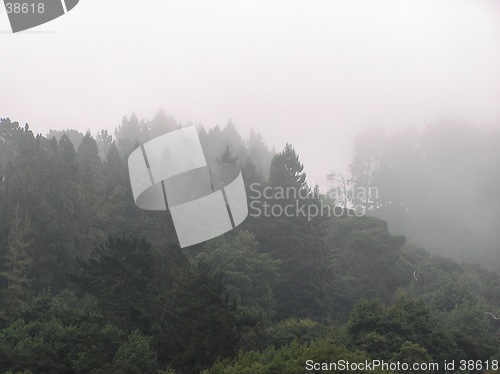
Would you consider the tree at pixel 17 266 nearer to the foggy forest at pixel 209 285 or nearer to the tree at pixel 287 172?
the foggy forest at pixel 209 285

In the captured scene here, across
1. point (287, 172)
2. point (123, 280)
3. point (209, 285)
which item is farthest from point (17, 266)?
point (287, 172)

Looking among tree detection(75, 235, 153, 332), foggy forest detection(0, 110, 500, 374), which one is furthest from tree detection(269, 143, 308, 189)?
tree detection(75, 235, 153, 332)

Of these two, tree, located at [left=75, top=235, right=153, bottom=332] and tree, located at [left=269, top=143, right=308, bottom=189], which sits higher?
tree, located at [left=269, top=143, right=308, bottom=189]

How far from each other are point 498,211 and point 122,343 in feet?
232

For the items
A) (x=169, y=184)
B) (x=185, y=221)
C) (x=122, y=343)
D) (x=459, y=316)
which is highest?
(x=169, y=184)

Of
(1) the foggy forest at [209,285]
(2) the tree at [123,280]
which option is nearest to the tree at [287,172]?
(1) the foggy forest at [209,285]

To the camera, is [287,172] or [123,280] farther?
[287,172]

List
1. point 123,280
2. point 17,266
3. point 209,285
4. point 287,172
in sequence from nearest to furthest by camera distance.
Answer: point 209,285
point 123,280
point 17,266
point 287,172

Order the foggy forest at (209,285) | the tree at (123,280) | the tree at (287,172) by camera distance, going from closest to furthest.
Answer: the foggy forest at (209,285), the tree at (123,280), the tree at (287,172)

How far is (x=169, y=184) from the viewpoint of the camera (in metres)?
49.5

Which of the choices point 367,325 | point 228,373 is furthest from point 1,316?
point 367,325

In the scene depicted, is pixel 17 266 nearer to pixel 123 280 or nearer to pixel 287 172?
pixel 123 280

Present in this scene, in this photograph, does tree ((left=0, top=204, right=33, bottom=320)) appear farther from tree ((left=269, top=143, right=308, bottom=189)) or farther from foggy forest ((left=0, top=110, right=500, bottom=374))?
tree ((left=269, top=143, right=308, bottom=189))

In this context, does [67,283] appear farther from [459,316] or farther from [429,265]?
[429,265]
